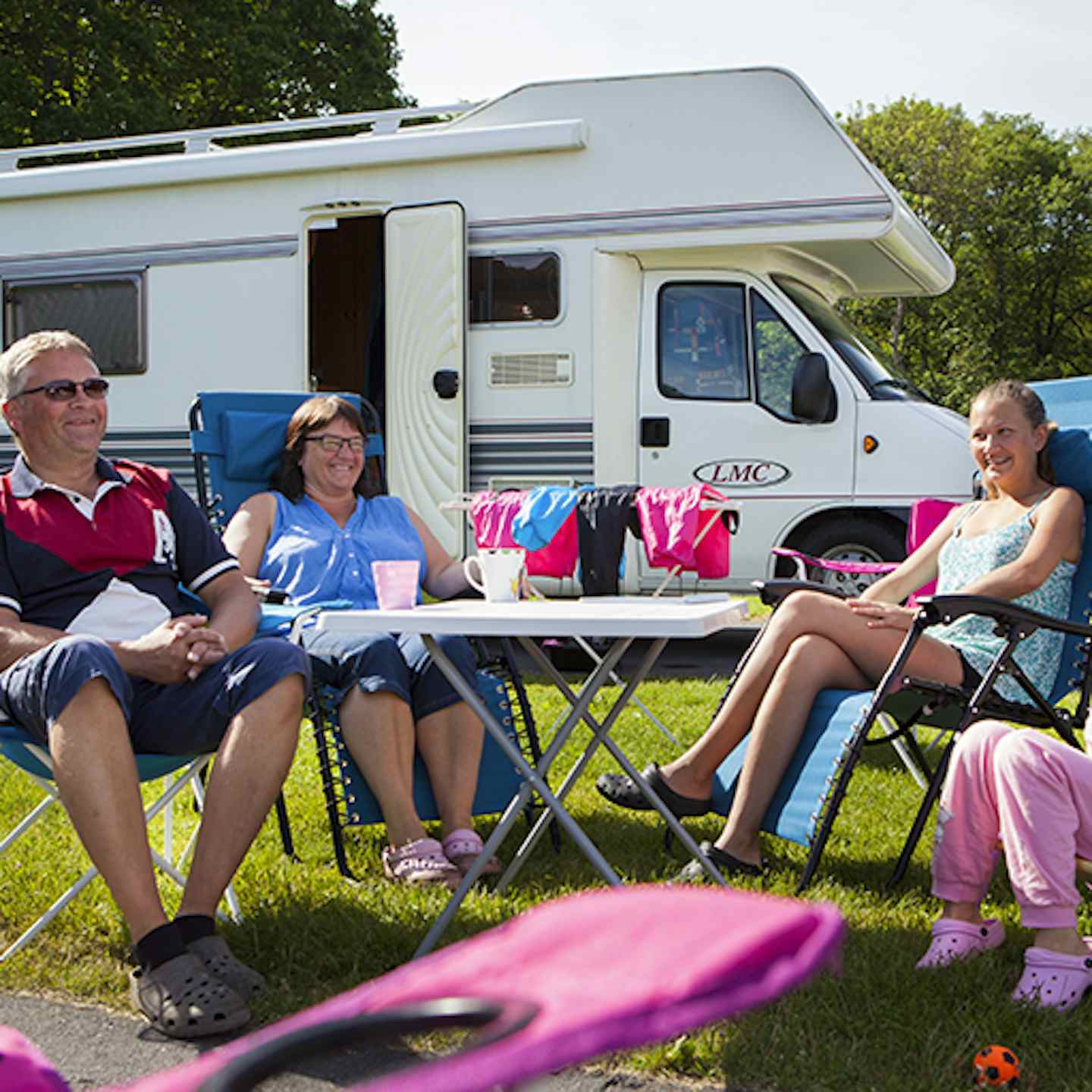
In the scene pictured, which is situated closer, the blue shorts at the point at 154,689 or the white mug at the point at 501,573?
the blue shorts at the point at 154,689

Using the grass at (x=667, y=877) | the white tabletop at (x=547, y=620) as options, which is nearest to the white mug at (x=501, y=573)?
the white tabletop at (x=547, y=620)

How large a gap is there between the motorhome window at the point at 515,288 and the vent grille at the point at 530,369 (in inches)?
7.0

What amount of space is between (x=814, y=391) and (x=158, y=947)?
187 inches

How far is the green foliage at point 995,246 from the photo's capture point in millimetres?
23094

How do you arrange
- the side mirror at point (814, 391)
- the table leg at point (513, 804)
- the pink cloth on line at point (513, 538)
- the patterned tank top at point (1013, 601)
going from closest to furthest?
the table leg at point (513, 804) < the patterned tank top at point (1013, 601) < the pink cloth on line at point (513, 538) < the side mirror at point (814, 391)

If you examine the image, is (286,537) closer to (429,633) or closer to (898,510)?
(429,633)

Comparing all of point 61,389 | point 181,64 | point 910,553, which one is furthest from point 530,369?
point 181,64

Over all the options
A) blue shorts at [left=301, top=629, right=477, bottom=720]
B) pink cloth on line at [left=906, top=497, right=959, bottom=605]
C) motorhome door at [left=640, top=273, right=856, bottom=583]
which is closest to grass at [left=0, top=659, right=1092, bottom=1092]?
blue shorts at [left=301, top=629, right=477, bottom=720]

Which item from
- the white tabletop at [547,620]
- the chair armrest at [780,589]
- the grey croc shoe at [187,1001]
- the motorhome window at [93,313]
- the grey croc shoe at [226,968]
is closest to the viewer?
the grey croc shoe at [187,1001]

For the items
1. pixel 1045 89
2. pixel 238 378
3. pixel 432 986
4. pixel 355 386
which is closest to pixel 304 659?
pixel 432 986

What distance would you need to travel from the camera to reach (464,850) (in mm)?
3111

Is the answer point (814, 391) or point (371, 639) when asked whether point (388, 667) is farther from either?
point (814, 391)

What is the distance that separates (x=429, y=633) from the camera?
266cm

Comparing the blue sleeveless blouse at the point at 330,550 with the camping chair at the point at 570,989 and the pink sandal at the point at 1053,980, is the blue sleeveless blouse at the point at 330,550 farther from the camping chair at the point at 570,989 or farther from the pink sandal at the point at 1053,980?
the camping chair at the point at 570,989
